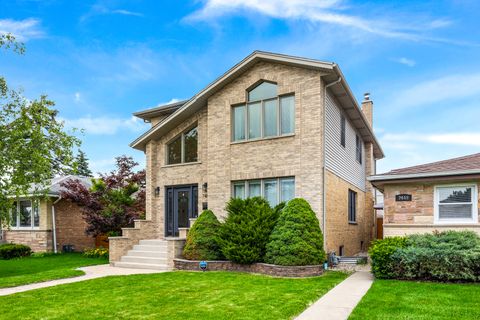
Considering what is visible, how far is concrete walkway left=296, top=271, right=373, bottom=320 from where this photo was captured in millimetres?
6741

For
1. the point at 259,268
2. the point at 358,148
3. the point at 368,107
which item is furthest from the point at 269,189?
the point at 368,107

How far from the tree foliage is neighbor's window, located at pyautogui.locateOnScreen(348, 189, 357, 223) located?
9.37 m

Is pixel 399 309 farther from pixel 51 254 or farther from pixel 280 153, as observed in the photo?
pixel 51 254

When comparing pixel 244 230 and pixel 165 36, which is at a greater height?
pixel 165 36

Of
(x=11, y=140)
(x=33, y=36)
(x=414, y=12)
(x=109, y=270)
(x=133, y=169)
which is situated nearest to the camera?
(x=11, y=140)

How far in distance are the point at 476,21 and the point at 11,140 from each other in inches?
642

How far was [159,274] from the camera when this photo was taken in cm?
1176

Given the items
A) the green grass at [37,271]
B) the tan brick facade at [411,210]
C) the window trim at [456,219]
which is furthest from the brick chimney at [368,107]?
the green grass at [37,271]

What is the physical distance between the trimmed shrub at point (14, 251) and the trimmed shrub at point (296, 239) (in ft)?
47.5

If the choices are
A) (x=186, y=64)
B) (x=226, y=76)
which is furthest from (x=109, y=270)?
(x=186, y=64)

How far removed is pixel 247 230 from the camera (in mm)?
11836

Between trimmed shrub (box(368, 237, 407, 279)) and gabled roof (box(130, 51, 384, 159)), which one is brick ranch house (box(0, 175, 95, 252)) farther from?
trimmed shrub (box(368, 237, 407, 279))

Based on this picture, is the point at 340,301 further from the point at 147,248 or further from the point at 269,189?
the point at 147,248

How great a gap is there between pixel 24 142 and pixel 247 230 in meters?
7.28
